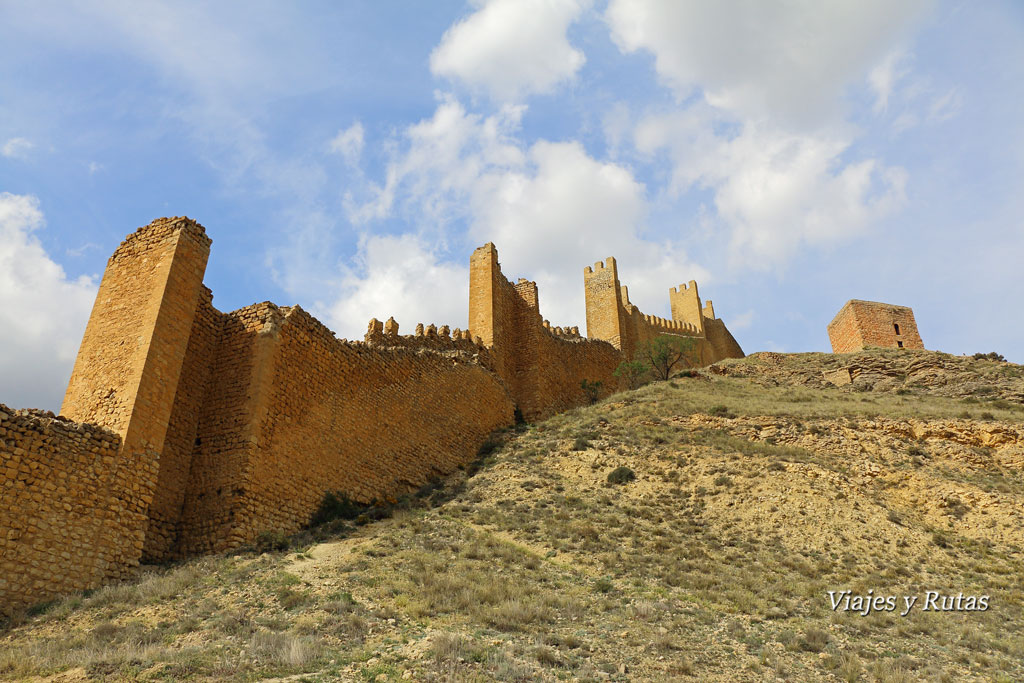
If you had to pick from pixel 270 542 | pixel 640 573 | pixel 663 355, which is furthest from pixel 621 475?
pixel 663 355

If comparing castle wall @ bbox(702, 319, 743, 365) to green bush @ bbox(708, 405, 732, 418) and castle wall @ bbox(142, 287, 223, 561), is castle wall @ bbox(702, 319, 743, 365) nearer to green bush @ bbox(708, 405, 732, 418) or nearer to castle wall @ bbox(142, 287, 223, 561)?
green bush @ bbox(708, 405, 732, 418)

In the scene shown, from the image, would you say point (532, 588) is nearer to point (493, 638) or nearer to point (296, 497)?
point (493, 638)

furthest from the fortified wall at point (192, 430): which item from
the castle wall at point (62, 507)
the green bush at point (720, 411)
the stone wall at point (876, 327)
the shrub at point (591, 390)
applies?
the stone wall at point (876, 327)

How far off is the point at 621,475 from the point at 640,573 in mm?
5407

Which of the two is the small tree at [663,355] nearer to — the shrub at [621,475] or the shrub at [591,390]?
the shrub at [591,390]

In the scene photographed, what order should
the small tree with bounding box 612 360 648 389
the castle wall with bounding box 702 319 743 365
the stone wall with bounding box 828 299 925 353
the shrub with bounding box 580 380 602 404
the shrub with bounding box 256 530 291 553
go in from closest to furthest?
the shrub with bounding box 256 530 291 553 < the shrub with bounding box 580 380 602 404 < the small tree with bounding box 612 360 648 389 < the stone wall with bounding box 828 299 925 353 < the castle wall with bounding box 702 319 743 365

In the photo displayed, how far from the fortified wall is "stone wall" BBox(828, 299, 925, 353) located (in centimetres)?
2445

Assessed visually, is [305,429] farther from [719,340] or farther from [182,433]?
[719,340]

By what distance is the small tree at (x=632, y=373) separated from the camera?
1251 inches

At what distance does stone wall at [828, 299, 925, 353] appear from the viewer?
34.3 metres

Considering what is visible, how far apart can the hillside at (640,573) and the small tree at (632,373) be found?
10.5 meters

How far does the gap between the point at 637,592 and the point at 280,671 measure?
211 inches

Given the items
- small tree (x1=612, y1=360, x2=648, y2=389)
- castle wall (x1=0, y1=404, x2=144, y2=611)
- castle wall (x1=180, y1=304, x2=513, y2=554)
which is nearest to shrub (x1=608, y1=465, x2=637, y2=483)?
castle wall (x1=180, y1=304, x2=513, y2=554)

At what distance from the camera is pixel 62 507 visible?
31.2ft
